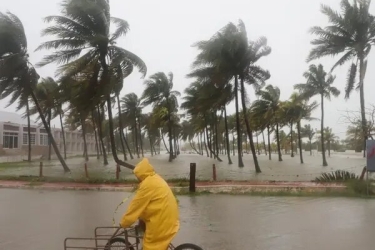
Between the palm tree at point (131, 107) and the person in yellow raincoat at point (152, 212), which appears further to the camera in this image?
the palm tree at point (131, 107)

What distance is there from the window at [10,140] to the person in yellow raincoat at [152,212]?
50.1m

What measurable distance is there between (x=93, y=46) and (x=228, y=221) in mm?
15764

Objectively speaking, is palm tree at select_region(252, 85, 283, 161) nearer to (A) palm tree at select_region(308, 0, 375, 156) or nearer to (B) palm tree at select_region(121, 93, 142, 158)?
(B) palm tree at select_region(121, 93, 142, 158)

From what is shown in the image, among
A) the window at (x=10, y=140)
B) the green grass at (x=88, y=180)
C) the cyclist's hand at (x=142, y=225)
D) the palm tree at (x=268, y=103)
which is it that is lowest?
the green grass at (x=88, y=180)

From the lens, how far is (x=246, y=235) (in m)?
8.11

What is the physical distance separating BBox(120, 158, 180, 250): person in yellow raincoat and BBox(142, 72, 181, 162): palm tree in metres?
37.7

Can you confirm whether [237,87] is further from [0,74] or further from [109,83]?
[0,74]

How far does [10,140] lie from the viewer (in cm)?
5238

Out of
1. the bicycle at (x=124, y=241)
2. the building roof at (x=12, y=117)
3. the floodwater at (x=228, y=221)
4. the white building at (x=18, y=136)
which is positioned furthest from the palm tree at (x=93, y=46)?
the building roof at (x=12, y=117)

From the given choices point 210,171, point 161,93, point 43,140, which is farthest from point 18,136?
point 210,171

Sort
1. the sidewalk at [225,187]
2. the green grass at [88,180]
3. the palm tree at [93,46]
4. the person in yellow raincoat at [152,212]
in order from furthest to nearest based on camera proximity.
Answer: the palm tree at [93,46]
the green grass at [88,180]
the sidewalk at [225,187]
the person in yellow raincoat at [152,212]

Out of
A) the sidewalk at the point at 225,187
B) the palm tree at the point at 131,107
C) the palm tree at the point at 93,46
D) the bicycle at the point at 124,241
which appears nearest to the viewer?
the bicycle at the point at 124,241

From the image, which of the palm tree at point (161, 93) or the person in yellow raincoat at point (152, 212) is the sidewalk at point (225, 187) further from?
the palm tree at point (161, 93)

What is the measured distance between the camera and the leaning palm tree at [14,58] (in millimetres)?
24891
